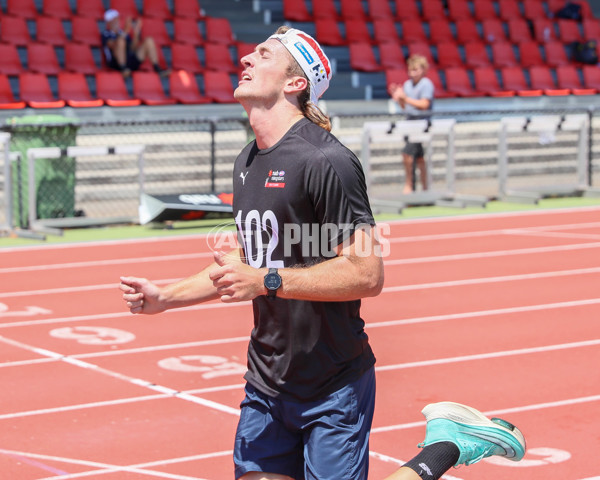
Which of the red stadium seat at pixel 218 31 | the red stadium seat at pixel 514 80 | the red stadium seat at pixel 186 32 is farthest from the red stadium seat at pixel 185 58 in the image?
the red stadium seat at pixel 514 80

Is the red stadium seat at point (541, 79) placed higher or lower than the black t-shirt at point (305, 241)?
higher

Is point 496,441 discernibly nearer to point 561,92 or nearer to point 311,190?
point 311,190

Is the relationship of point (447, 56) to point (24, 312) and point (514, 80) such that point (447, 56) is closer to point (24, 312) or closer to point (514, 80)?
point (514, 80)

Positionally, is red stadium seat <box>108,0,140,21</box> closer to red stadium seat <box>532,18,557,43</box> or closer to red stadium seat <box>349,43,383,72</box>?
red stadium seat <box>349,43,383,72</box>

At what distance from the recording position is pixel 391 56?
76.4 ft

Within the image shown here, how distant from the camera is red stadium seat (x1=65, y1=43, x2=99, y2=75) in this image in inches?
767

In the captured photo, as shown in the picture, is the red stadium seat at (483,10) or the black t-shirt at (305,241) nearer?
the black t-shirt at (305,241)

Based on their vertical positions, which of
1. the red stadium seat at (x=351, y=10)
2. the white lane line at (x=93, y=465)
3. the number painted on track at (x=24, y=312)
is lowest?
the white lane line at (x=93, y=465)

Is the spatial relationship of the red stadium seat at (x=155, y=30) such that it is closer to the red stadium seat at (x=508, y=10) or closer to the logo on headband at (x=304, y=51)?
the red stadium seat at (x=508, y=10)

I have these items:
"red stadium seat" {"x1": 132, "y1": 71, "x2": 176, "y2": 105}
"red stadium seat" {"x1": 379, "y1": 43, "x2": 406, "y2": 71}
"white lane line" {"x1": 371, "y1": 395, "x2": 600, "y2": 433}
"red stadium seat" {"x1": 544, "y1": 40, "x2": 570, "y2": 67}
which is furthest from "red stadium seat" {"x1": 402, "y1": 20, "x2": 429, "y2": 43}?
"white lane line" {"x1": 371, "y1": 395, "x2": 600, "y2": 433}

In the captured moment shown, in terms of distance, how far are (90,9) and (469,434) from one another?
60.8 ft

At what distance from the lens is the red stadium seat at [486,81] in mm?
23438

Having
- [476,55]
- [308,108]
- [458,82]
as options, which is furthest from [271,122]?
[476,55]

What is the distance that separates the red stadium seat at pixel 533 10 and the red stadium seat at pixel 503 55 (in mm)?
2280
